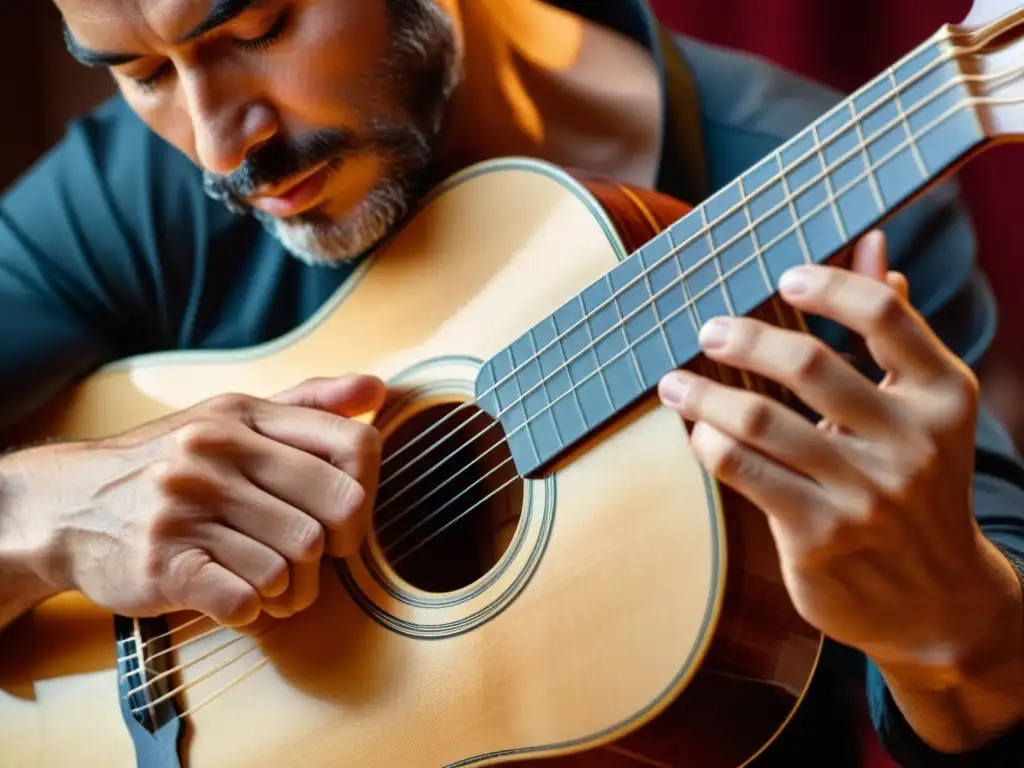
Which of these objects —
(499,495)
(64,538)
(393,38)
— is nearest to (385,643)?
(499,495)

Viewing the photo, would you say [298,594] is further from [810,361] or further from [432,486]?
[810,361]

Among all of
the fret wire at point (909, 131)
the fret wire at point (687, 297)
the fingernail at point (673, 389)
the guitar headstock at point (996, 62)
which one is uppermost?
the guitar headstock at point (996, 62)

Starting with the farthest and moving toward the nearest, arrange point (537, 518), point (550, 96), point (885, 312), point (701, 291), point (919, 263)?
point (550, 96) → point (919, 263) → point (537, 518) → point (701, 291) → point (885, 312)

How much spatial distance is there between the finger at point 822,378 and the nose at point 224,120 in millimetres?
480

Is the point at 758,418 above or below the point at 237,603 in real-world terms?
above

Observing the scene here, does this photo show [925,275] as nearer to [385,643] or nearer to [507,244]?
[507,244]

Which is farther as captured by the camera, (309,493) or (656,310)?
(309,493)

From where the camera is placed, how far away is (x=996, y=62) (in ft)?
1.53

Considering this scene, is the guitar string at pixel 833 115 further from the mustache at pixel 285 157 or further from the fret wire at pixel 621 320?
the mustache at pixel 285 157

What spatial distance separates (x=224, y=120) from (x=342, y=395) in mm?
242

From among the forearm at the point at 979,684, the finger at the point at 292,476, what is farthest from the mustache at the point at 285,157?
the forearm at the point at 979,684

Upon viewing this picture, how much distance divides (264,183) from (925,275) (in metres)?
0.58

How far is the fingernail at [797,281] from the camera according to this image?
49 centimetres

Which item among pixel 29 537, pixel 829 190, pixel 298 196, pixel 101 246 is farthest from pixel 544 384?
pixel 101 246
